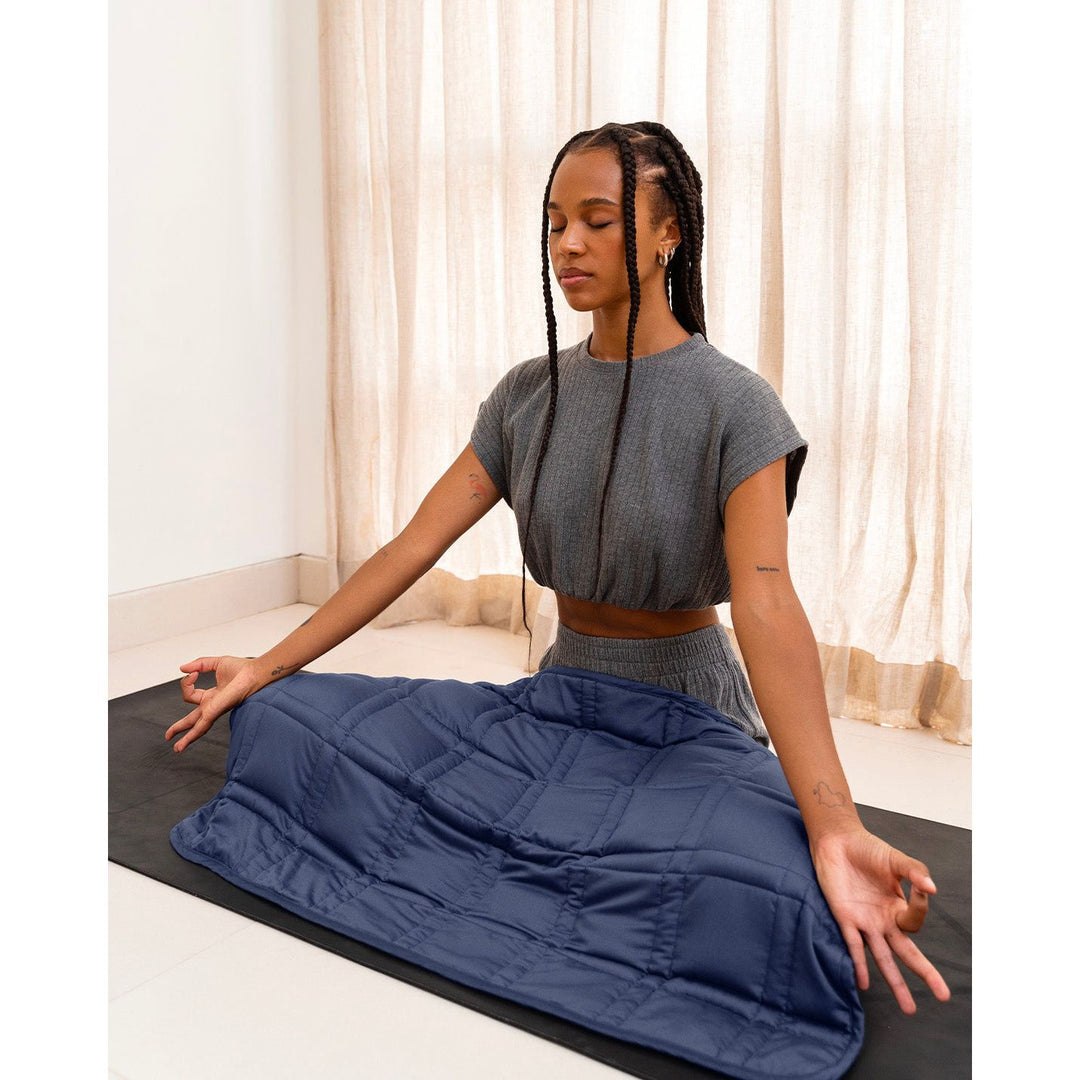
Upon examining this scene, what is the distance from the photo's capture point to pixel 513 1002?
1.32 metres

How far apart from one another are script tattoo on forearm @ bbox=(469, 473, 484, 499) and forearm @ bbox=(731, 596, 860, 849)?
563 millimetres

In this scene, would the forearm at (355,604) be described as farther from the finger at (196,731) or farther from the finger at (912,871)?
the finger at (912,871)

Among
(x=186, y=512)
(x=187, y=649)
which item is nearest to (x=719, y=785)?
(x=187, y=649)

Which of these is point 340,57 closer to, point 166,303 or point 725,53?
point 166,303

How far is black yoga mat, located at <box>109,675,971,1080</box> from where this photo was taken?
1.23m

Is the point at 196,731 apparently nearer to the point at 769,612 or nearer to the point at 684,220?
the point at 769,612

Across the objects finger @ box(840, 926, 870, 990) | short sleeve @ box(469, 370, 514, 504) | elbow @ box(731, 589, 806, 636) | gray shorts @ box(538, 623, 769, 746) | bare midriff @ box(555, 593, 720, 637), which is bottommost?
finger @ box(840, 926, 870, 990)

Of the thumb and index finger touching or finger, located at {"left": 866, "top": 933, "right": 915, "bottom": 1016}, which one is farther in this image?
the thumb and index finger touching

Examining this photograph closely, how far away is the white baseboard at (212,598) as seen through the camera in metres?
3.03

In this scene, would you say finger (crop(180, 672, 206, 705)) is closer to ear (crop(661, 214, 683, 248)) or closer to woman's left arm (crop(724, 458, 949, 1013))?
woman's left arm (crop(724, 458, 949, 1013))

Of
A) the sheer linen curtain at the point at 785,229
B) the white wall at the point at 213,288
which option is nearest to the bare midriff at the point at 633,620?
the sheer linen curtain at the point at 785,229

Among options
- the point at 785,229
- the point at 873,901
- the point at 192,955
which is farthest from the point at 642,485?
the point at 785,229

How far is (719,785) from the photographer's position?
1400mm

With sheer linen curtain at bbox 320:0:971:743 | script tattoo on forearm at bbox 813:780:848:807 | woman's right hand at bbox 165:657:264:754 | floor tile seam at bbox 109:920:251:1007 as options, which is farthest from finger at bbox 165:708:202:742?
sheer linen curtain at bbox 320:0:971:743
